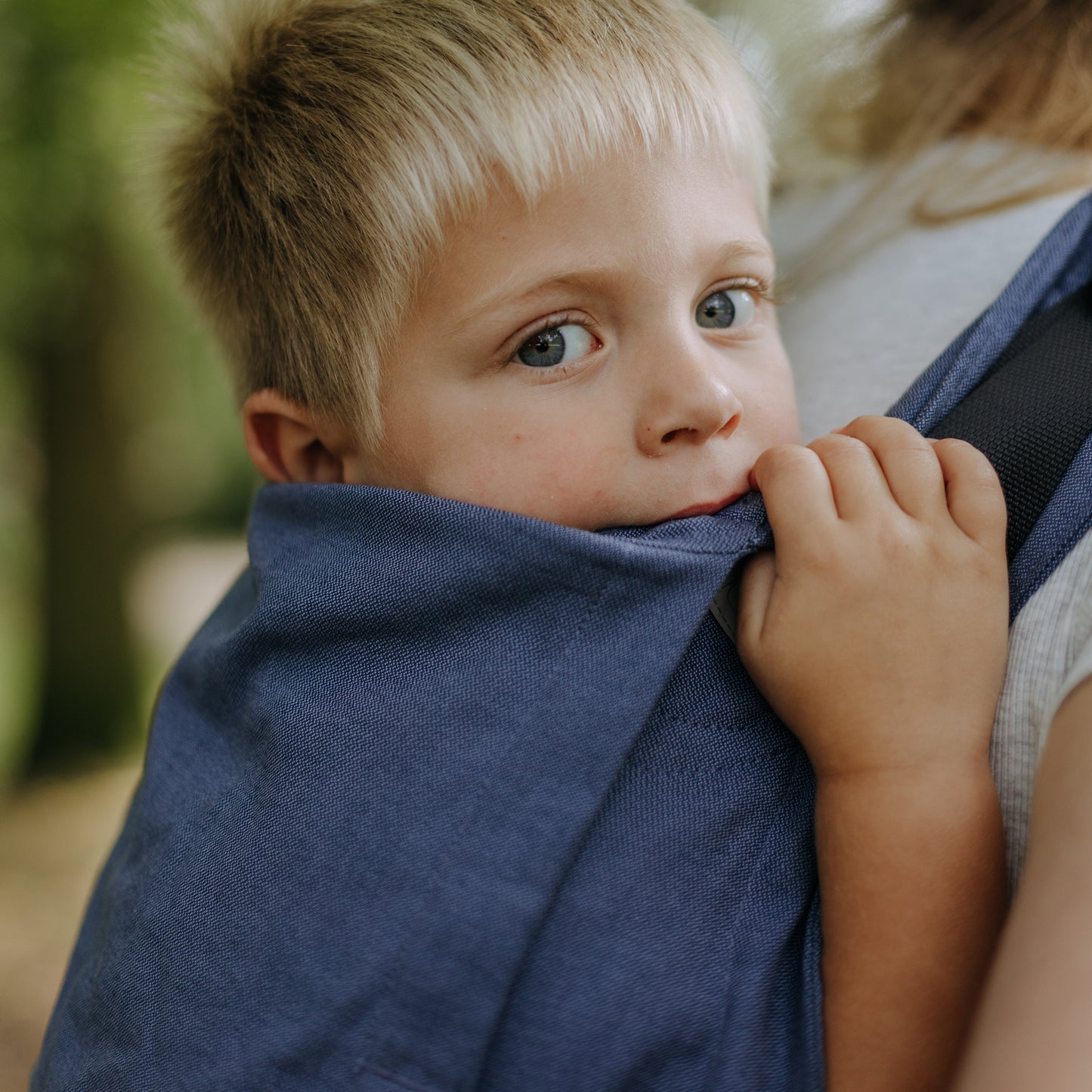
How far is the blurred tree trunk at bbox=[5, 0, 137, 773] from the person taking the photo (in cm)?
511

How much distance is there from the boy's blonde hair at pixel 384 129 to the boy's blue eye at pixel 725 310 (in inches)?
4.5

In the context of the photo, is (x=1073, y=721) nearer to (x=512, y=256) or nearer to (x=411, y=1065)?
(x=411, y=1065)

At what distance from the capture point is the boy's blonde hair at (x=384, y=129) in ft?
3.93

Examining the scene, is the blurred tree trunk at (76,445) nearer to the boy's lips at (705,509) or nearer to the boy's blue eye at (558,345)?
the boy's blue eye at (558,345)

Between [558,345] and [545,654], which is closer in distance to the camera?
[545,654]

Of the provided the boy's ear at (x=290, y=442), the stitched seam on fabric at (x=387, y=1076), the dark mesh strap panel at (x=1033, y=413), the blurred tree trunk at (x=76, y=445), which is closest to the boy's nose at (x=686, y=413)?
the dark mesh strap panel at (x=1033, y=413)

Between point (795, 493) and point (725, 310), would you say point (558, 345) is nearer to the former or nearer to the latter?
point (725, 310)

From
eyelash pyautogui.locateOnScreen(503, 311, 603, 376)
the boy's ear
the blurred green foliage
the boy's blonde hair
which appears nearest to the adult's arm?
eyelash pyautogui.locateOnScreen(503, 311, 603, 376)

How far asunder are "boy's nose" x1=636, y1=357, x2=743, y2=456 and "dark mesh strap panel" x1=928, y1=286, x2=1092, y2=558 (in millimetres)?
240

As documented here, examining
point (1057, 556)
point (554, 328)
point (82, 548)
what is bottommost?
point (82, 548)

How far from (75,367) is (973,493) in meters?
5.72

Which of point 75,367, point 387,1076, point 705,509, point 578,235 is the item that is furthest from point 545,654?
point 75,367

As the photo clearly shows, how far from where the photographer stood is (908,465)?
103cm

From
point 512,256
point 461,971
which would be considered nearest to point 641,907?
point 461,971
